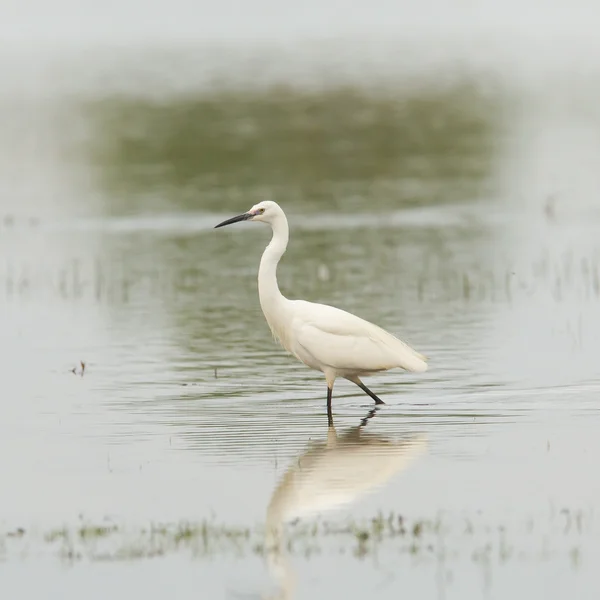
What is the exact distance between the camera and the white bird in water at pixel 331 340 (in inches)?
554

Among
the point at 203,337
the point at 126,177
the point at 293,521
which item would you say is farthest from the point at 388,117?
the point at 293,521

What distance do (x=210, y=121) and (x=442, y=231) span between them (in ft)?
89.3

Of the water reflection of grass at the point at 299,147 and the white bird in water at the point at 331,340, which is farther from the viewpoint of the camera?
the water reflection of grass at the point at 299,147

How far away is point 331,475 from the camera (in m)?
11.5

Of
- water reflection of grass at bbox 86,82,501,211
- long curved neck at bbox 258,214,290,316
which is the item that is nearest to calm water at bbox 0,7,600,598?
water reflection of grass at bbox 86,82,501,211

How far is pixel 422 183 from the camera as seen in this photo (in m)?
35.8

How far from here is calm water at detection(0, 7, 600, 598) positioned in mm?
9617

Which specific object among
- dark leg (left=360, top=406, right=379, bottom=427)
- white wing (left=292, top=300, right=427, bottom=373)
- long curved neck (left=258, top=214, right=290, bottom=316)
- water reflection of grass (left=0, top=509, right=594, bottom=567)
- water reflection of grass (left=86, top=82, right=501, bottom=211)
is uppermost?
water reflection of grass (left=86, top=82, right=501, bottom=211)

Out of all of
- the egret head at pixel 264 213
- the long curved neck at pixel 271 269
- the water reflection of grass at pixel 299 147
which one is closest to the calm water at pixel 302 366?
the water reflection of grass at pixel 299 147

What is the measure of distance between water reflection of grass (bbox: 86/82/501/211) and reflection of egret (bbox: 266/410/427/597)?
19464 millimetres

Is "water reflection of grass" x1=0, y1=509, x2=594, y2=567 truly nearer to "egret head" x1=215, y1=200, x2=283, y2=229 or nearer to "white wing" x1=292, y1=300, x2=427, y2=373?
"white wing" x1=292, y1=300, x2=427, y2=373

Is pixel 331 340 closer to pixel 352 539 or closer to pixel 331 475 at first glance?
pixel 331 475

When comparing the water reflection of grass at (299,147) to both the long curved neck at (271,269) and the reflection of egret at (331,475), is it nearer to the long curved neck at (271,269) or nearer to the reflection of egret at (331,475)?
the long curved neck at (271,269)

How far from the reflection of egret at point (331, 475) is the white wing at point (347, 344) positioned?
770 mm
